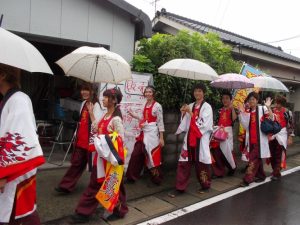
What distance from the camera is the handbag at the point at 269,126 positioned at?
6.66 metres

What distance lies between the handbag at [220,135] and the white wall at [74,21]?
2679 millimetres

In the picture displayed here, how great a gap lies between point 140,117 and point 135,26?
2.37 metres

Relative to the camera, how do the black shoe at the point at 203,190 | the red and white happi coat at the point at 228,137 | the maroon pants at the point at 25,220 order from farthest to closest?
the red and white happi coat at the point at 228,137 < the black shoe at the point at 203,190 < the maroon pants at the point at 25,220

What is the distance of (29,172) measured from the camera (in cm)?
277

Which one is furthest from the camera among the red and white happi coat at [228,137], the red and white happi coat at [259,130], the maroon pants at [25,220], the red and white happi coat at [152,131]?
the red and white happi coat at [228,137]

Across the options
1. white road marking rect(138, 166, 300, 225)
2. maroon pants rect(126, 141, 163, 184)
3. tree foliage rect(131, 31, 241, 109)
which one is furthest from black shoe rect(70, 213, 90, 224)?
tree foliage rect(131, 31, 241, 109)

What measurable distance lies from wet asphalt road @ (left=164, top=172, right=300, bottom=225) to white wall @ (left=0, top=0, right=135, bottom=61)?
4.00 meters

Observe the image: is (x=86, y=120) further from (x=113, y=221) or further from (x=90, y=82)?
(x=113, y=221)

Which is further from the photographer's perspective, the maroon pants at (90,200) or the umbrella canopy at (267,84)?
the umbrella canopy at (267,84)

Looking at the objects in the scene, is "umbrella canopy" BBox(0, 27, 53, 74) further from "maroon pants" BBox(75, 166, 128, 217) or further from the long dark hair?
"maroon pants" BBox(75, 166, 128, 217)

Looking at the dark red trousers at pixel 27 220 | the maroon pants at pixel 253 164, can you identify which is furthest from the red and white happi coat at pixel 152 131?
the dark red trousers at pixel 27 220

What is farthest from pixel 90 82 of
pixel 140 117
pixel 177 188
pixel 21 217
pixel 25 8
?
pixel 21 217

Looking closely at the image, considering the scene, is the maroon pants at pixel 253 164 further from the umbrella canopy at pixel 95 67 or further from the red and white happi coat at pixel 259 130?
the umbrella canopy at pixel 95 67

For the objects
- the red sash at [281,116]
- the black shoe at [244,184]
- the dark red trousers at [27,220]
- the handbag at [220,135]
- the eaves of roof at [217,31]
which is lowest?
the black shoe at [244,184]
